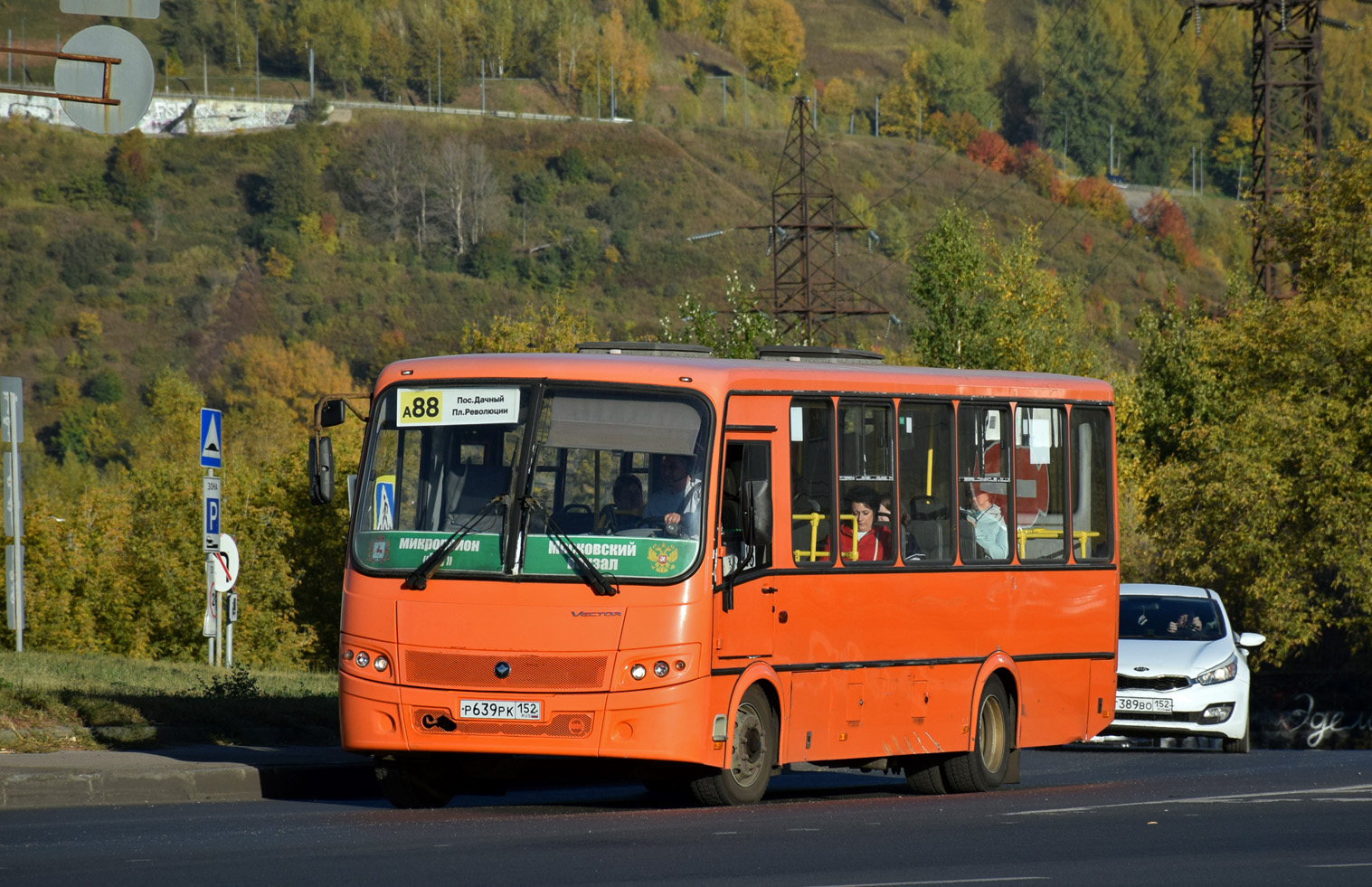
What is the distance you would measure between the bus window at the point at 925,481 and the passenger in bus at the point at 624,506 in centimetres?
248

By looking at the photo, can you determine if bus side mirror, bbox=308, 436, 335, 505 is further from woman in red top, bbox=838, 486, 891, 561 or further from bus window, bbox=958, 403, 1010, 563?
bus window, bbox=958, 403, 1010, 563

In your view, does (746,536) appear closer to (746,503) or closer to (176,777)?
(746,503)

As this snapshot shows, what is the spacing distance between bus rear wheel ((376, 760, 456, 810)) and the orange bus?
0.05 feet

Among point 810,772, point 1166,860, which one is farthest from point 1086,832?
point 810,772

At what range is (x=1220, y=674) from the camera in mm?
21328

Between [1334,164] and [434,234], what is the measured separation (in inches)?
5970

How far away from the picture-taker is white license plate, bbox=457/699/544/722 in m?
12.4

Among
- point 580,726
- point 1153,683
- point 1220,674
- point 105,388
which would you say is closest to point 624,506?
point 580,726

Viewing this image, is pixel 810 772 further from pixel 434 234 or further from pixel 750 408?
pixel 434 234

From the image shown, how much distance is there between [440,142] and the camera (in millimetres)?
194000

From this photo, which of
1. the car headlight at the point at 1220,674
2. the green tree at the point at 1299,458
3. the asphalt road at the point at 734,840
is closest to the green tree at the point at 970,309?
the green tree at the point at 1299,458

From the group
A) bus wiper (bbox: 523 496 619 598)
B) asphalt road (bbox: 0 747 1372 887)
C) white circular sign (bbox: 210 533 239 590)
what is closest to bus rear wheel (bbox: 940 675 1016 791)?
asphalt road (bbox: 0 747 1372 887)

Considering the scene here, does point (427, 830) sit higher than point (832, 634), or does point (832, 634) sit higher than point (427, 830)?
point (832, 634)

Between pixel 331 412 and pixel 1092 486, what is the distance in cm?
635
